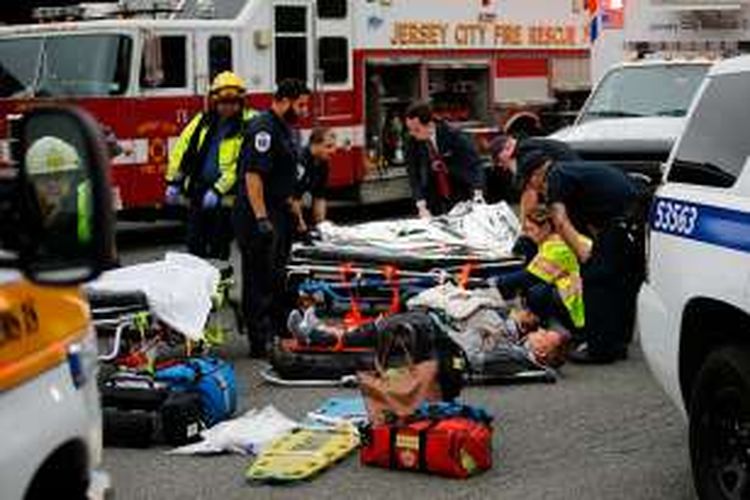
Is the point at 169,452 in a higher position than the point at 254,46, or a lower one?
lower

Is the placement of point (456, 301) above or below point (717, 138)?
below

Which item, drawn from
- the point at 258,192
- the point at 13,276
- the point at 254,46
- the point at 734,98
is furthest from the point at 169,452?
the point at 254,46

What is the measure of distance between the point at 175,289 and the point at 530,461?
2.37m

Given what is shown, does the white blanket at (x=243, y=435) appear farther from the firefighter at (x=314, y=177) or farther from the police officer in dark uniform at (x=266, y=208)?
the firefighter at (x=314, y=177)

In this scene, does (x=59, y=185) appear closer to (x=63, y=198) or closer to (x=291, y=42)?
(x=63, y=198)

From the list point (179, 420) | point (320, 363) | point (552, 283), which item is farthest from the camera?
point (552, 283)

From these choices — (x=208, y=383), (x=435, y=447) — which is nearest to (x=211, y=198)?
(x=208, y=383)

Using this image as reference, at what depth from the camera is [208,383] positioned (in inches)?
306

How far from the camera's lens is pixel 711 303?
224 inches

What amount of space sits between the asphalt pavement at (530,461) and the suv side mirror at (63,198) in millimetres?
3534

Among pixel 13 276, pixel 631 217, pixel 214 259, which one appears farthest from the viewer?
pixel 214 259

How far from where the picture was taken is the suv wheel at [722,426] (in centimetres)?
553

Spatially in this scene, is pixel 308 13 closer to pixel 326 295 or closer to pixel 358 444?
pixel 326 295

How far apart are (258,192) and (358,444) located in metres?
2.67
